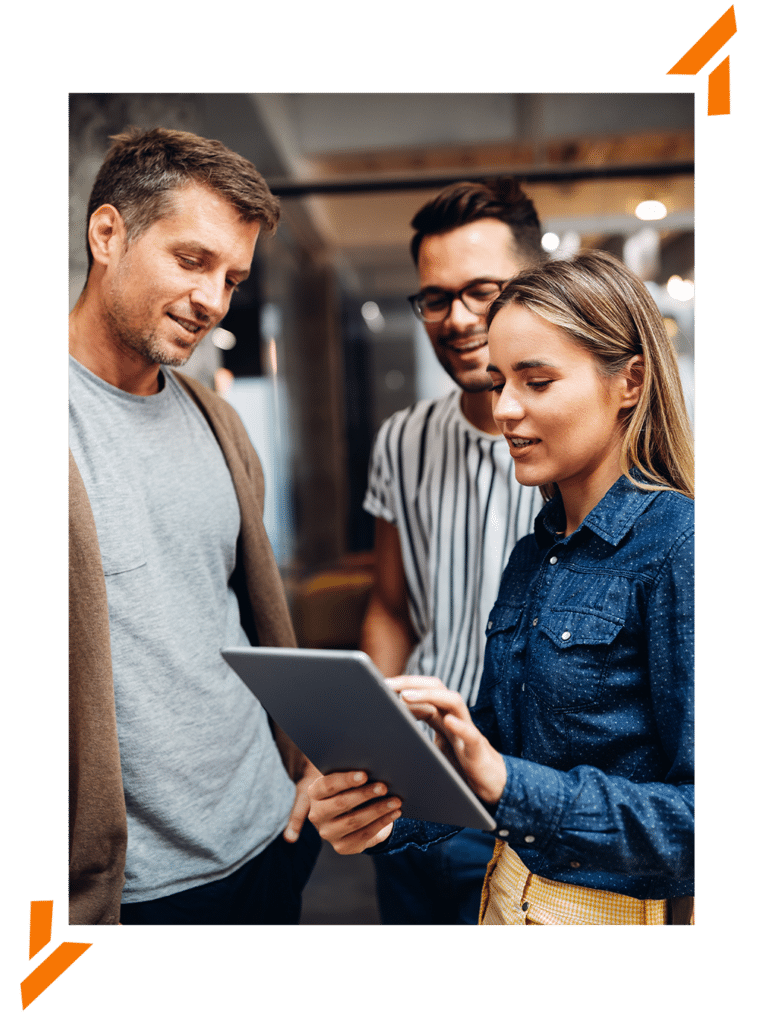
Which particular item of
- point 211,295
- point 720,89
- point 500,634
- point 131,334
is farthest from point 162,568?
point 720,89

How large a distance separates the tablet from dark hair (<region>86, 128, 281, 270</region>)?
112 centimetres

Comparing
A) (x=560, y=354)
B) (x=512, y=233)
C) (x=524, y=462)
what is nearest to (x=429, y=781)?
(x=524, y=462)

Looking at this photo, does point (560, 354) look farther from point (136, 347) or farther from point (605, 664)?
point (136, 347)

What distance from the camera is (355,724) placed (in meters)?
1.34

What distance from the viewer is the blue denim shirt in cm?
140

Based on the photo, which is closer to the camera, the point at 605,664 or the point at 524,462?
the point at 605,664

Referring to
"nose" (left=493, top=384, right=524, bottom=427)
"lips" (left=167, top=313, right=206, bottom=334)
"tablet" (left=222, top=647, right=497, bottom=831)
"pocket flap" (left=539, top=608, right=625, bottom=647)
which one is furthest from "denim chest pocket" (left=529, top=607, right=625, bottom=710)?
"lips" (left=167, top=313, right=206, bottom=334)

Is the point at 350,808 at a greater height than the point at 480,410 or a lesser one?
lesser

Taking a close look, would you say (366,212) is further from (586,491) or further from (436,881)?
(436,881)

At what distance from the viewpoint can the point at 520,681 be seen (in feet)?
5.24

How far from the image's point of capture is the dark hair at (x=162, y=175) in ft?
6.22

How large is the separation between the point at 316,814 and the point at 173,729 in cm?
51

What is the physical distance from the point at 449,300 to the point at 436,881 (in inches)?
55.2

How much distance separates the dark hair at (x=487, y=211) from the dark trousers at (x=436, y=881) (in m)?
1.41
